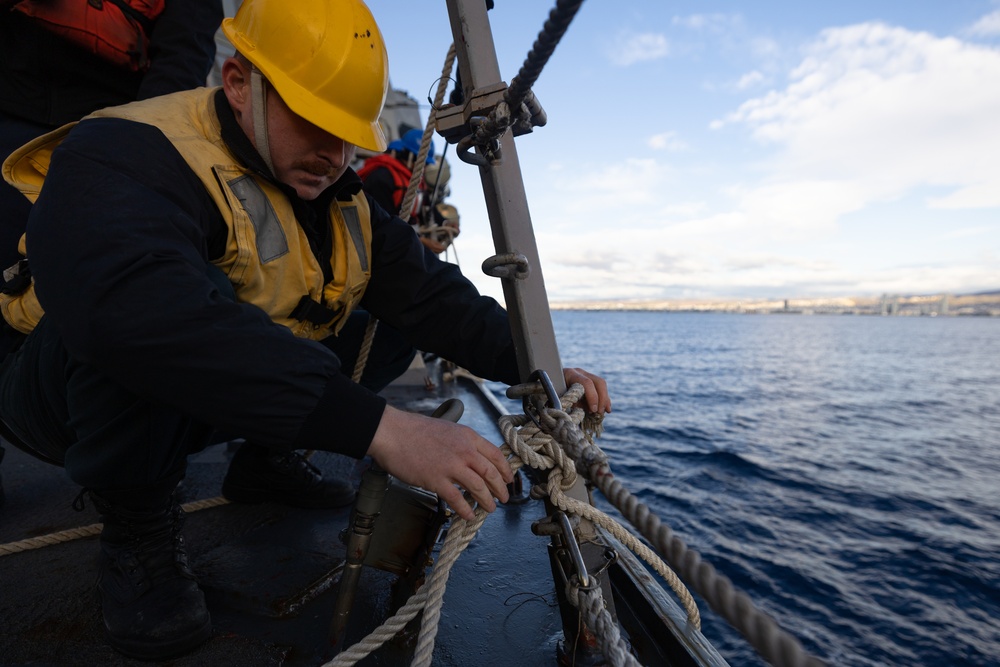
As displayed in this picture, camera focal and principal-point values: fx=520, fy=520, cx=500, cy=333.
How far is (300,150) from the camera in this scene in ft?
4.52

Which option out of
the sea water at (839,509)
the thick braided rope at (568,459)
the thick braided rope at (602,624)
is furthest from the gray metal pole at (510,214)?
the sea water at (839,509)

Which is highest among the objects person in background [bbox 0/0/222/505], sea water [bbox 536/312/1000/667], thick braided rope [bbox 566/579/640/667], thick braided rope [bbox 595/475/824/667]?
person in background [bbox 0/0/222/505]

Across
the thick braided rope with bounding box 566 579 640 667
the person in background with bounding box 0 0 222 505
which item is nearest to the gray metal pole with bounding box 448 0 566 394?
the thick braided rope with bounding box 566 579 640 667

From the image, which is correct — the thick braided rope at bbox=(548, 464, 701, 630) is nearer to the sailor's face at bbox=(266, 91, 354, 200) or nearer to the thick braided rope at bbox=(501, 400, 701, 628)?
the thick braided rope at bbox=(501, 400, 701, 628)

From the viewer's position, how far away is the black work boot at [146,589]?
1365 mm

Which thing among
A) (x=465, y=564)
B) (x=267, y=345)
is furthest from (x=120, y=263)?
(x=465, y=564)

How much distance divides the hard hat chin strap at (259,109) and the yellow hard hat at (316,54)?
0.03 m

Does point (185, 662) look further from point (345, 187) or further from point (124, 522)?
point (345, 187)

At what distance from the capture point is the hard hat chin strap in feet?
4.39

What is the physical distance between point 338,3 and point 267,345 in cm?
97

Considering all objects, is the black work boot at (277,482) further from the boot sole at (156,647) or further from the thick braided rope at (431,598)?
the thick braided rope at (431,598)

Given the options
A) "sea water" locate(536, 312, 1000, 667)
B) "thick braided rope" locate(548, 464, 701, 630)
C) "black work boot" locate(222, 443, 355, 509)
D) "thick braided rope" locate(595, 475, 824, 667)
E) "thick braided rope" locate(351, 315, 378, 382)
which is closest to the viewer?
"thick braided rope" locate(595, 475, 824, 667)

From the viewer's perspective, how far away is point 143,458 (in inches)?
51.7

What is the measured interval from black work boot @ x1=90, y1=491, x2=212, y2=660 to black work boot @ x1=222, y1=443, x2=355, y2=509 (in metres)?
0.64
